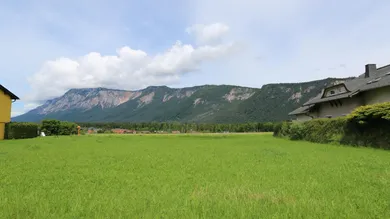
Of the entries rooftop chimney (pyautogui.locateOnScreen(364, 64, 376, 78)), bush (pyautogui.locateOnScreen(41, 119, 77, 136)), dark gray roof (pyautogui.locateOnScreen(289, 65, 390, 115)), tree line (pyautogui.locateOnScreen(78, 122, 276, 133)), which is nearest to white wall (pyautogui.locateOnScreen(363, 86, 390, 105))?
dark gray roof (pyautogui.locateOnScreen(289, 65, 390, 115))

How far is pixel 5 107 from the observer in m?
34.4

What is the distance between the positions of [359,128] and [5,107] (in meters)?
37.6

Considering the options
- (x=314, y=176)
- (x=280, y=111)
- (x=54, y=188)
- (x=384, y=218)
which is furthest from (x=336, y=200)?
(x=280, y=111)

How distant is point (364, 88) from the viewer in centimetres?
3064

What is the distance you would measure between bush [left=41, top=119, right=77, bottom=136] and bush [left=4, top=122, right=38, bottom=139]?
325 inches

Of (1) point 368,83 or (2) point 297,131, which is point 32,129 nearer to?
(2) point 297,131

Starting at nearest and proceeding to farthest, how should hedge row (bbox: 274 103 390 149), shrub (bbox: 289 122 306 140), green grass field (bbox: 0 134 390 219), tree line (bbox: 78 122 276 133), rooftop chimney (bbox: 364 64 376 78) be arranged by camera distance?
green grass field (bbox: 0 134 390 219), hedge row (bbox: 274 103 390 149), shrub (bbox: 289 122 306 140), rooftop chimney (bbox: 364 64 376 78), tree line (bbox: 78 122 276 133)

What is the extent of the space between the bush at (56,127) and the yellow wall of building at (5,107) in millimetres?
11230

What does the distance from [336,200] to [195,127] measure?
96597 mm

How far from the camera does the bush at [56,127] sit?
151 ft

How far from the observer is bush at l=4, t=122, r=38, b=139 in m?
34.2

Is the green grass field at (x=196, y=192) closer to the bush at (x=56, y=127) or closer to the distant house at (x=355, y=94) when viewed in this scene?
the distant house at (x=355, y=94)

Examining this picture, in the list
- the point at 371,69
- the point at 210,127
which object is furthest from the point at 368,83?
the point at 210,127

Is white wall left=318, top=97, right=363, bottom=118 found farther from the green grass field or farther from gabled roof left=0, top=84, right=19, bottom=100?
gabled roof left=0, top=84, right=19, bottom=100
